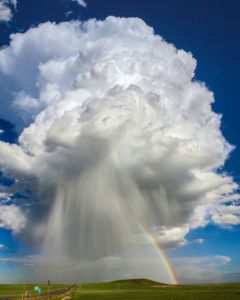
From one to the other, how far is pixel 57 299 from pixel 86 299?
30.9 feet

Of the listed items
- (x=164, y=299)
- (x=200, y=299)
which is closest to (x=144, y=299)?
(x=164, y=299)

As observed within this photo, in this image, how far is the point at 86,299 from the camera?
328 feet

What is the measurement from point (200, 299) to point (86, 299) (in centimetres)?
3352

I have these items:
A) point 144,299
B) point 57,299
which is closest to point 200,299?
point 144,299

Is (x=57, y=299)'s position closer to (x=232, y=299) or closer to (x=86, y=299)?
(x=86, y=299)

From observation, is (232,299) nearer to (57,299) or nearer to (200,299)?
(200,299)

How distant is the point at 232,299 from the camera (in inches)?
3693

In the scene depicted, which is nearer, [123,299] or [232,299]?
[232,299]

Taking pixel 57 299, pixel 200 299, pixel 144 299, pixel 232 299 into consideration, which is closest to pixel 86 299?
pixel 57 299

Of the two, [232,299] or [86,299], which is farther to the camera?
[86,299]

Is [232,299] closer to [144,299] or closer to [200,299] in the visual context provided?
[200,299]

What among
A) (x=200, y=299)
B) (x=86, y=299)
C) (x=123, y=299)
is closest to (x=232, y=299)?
(x=200, y=299)

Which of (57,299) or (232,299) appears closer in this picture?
(232,299)

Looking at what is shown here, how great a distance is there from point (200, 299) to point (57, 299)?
4286 centimetres
